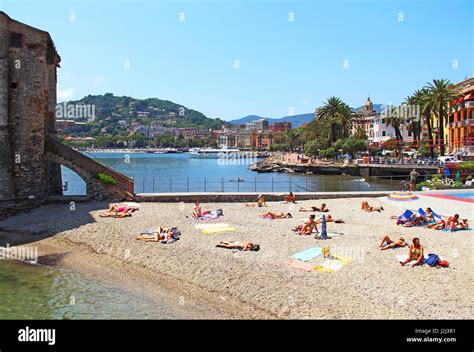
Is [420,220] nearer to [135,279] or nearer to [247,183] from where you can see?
[135,279]

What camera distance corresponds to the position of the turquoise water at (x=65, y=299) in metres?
12.2

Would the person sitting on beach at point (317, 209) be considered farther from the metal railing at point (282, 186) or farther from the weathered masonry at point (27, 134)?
the metal railing at point (282, 186)

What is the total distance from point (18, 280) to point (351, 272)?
446 inches

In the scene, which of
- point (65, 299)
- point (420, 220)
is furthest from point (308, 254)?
point (65, 299)

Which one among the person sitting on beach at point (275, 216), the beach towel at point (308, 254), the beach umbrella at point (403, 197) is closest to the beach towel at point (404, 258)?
the beach towel at point (308, 254)

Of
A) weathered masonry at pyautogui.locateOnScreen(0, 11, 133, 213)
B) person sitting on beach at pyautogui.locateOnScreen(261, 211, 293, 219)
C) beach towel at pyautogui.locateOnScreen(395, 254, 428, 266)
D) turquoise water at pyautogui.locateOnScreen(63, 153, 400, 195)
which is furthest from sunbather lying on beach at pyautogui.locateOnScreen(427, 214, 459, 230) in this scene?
weathered masonry at pyautogui.locateOnScreen(0, 11, 133, 213)

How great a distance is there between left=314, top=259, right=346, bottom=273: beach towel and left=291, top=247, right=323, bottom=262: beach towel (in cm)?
80

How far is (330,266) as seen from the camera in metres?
14.3

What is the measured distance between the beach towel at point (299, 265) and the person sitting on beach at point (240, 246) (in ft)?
6.32
